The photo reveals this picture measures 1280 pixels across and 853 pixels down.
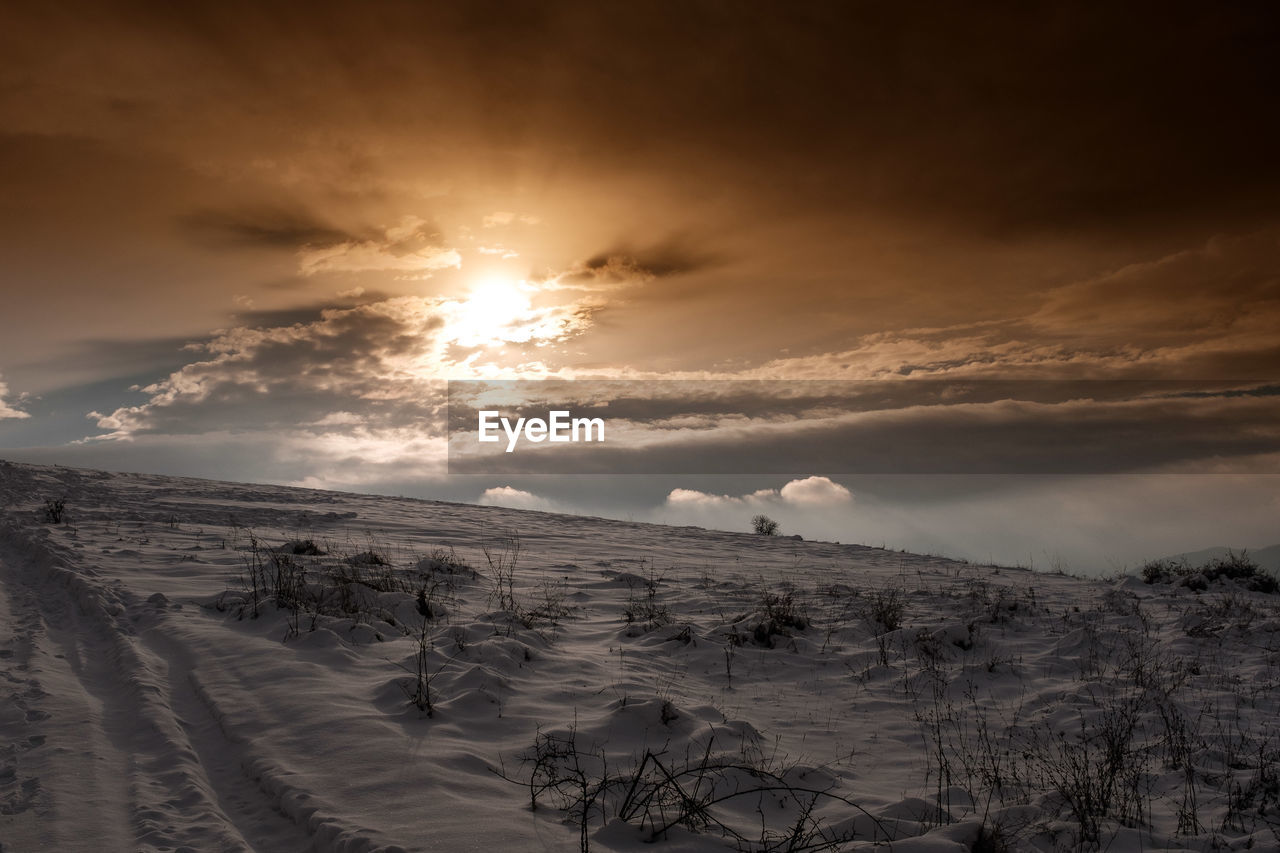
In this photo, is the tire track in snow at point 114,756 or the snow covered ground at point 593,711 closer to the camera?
the tire track in snow at point 114,756

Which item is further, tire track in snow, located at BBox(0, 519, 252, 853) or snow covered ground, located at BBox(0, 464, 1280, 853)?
snow covered ground, located at BBox(0, 464, 1280, 853)

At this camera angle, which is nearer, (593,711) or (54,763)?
(54,763)

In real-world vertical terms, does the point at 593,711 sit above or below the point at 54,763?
below

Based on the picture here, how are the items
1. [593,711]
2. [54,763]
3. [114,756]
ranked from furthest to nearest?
[593,711]
[114,756]
[54,763]

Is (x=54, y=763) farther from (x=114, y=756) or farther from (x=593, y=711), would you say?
(x=593, y=711)

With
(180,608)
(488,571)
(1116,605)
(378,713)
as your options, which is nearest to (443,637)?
(378,713)

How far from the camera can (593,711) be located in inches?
229

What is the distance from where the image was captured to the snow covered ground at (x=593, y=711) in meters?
4.03

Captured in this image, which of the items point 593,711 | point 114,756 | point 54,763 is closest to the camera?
point 54,763

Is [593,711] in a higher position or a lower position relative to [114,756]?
lower

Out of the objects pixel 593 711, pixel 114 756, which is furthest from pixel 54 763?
pixel 593 711

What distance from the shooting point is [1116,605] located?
1124cm

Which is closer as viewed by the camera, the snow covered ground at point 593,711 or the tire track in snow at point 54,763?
the tire track in snow at point 54,763

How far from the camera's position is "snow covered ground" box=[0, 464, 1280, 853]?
13.2ft
